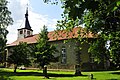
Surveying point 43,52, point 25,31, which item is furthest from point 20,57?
point 25,31

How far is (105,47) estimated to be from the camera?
77.8 ft

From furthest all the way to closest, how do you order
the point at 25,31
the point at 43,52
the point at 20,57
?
1. the point at 25,31
2. the point at 20,57
3. the point at 43,52

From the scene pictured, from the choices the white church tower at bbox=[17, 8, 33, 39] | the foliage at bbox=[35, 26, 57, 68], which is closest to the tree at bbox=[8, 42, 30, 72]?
the foliage at bbox=[35, 26, 57, 68]

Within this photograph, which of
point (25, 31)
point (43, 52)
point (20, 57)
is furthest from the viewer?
point (25, 31)

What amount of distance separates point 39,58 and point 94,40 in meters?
14.2

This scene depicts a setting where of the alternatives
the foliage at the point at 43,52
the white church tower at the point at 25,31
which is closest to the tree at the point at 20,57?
the foliage at the point at 43,52

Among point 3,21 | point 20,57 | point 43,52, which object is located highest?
point 3,21

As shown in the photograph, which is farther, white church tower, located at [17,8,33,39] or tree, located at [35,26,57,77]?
white church tower, located at [17,8,33,39]

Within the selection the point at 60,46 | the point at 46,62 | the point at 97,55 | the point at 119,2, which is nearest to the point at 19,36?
the point at 60,46

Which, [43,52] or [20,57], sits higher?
[43,52]

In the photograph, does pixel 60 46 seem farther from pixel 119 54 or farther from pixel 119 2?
pixel 119 2

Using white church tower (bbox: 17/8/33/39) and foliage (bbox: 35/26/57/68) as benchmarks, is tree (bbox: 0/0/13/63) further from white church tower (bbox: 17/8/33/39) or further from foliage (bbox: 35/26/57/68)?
white church tower (bbox: 17/8/33/39)

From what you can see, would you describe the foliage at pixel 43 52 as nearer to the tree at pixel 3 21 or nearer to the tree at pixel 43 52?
the tree at pixel 43 52

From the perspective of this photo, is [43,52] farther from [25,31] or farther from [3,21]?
[25,31]
